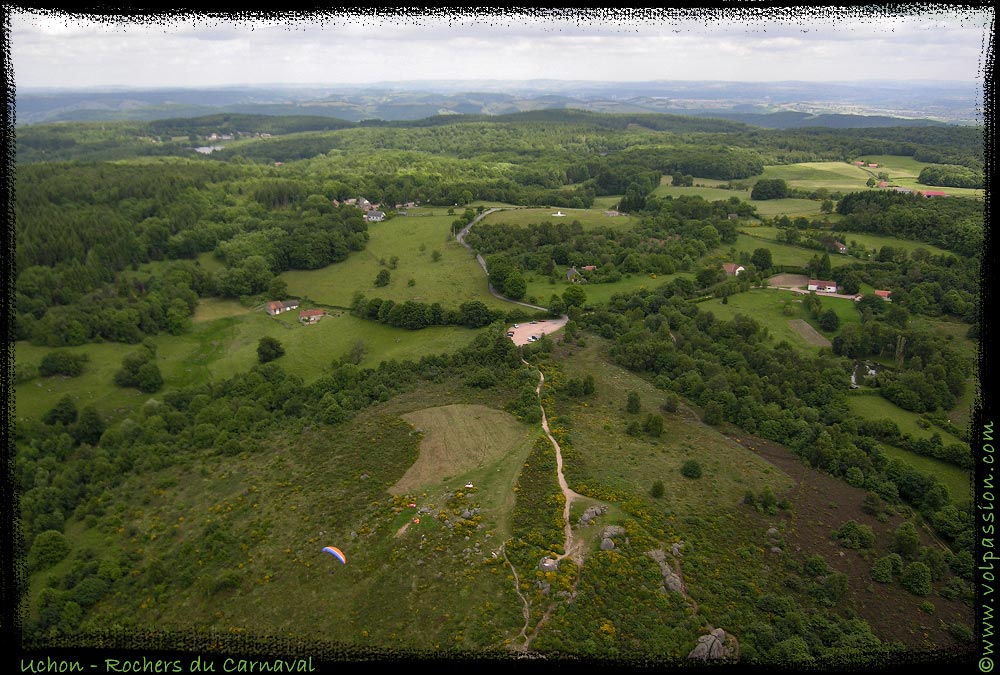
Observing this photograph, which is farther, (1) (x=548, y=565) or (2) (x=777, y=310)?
(2) (x=777, y=310)

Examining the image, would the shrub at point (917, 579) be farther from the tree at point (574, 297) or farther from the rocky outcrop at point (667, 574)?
the tree at point (574, 297)

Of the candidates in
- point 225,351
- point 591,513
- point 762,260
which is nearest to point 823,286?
point 762,260

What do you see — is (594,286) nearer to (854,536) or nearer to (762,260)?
(762,260)

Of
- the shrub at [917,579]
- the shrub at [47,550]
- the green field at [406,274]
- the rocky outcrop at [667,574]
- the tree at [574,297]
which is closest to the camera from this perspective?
the rocky outcrop at [667,574]

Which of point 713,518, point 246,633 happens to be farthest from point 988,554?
point 246,633

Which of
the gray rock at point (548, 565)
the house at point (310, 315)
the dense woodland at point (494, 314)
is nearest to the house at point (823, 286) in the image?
the dense woodland at point (494, 314)

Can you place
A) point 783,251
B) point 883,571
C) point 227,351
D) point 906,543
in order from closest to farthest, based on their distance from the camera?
point 883,571 → point 906,543 → point 227,351 → point 783,251

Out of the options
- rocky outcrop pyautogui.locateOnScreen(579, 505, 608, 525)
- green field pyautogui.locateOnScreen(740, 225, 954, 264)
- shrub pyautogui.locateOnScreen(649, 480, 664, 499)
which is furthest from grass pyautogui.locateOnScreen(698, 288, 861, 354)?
rocky outcrop pyautogui.locateOnScreen(579, 505, 608, 525)

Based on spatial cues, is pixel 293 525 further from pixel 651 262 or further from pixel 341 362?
pixel 651 262
